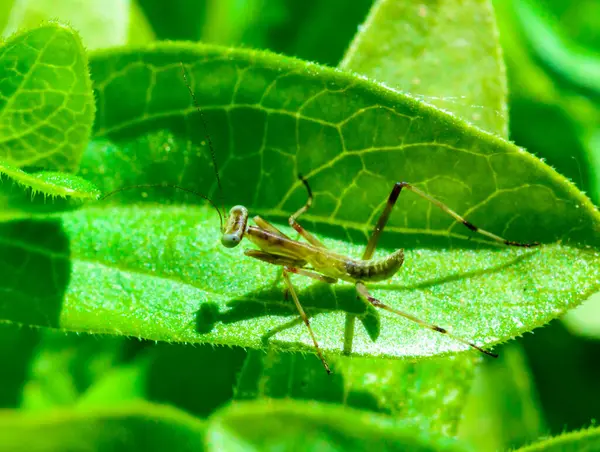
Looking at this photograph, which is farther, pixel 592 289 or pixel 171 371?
pixel 171 371

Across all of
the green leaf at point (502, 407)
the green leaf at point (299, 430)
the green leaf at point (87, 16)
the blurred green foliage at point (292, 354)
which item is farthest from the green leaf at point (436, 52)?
the green leaf at point (299, 430)

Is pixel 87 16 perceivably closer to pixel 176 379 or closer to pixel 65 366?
pixel 65 366

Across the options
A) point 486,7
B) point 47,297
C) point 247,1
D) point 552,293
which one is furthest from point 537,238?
point 247,1

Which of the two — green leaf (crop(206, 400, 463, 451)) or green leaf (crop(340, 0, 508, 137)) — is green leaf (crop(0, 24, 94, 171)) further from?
green leaf (crop(206, 400, 463, 451))

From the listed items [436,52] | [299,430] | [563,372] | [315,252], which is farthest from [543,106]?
[299,430]

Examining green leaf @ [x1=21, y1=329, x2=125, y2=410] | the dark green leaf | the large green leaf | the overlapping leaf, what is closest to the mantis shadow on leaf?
the large green leaf

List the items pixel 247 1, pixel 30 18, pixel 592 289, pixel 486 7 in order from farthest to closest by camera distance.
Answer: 1. pixel 247 1
2. pixel 30 18
3. pixel 486 7
4. pixel 592 289

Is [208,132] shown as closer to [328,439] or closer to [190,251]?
[190,251]
